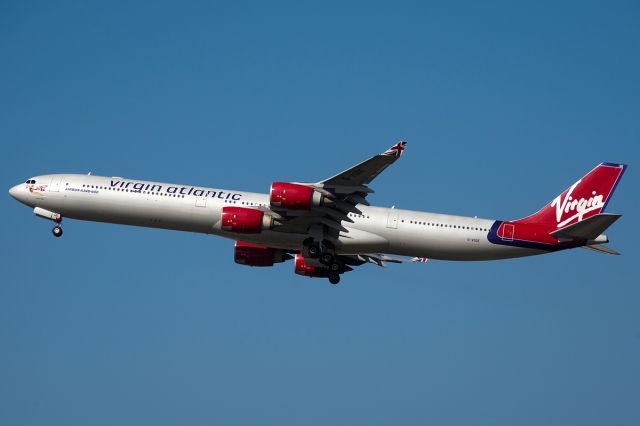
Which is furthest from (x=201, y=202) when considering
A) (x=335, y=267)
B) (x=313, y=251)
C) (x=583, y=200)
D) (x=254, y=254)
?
(x=583, y=200)

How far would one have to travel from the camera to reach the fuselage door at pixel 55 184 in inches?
2282

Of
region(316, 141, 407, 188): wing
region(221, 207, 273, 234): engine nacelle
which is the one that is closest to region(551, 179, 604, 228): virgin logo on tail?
region(316, 141, 407, 188): wing

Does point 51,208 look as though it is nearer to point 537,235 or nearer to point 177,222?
point 177,222

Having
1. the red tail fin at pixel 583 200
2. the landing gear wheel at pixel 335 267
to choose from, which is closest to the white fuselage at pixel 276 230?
the landing gear wheel at pixel 335 267

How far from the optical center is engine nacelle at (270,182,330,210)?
50.7 meters

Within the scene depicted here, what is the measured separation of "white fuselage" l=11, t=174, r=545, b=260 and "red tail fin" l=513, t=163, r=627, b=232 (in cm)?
252

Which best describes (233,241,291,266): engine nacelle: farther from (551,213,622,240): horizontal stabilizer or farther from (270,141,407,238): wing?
(551,213,622,240): horizontal stabilizer

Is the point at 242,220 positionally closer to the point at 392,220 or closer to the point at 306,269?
the point at 392,220

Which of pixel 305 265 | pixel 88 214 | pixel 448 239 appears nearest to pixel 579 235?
pixel 448 239

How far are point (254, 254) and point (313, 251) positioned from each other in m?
6.76

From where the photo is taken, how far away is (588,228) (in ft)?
175

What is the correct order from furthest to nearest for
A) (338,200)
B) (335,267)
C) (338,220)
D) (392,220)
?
(335,267) < (392,220) < (338,220) < (338,200)

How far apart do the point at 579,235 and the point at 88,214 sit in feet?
98.8

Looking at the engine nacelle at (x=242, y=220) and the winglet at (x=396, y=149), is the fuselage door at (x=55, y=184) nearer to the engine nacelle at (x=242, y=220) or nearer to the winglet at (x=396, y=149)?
the engine nacelle at (x=242, y=220)
